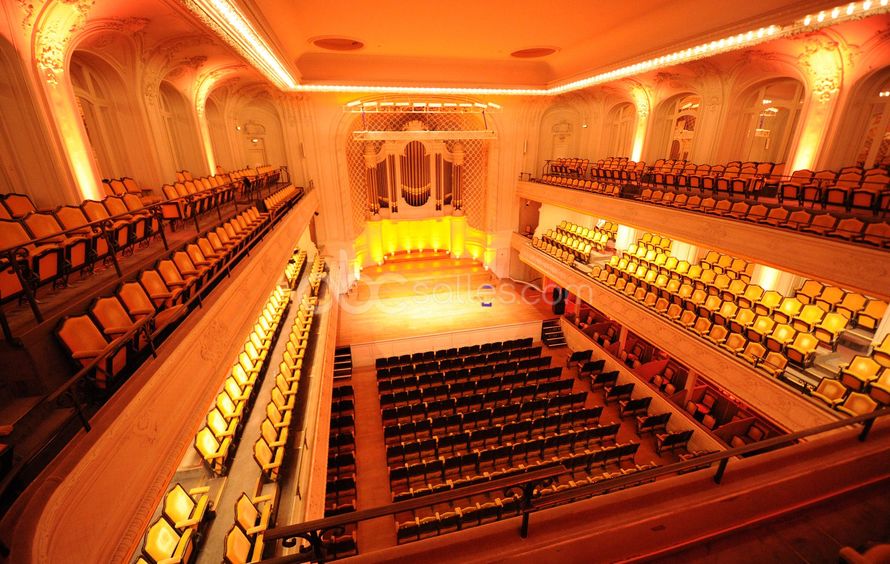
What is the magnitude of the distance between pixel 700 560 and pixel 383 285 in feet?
45.5

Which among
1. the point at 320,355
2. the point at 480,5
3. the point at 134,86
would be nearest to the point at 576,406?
the point at 320,355

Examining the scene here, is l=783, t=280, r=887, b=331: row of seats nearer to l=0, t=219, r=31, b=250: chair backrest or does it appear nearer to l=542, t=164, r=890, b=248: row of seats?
l=542, t=164, r=890, b=248: row of seats

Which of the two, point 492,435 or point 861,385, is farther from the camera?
point 492,435

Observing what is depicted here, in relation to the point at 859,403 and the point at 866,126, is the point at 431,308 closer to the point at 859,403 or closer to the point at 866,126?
the point at 859,403

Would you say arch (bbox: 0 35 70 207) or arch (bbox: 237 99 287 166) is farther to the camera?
arch (bbox: 237 99 287 166)

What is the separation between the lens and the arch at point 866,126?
7363mm

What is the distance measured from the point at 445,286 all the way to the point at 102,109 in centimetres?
1111

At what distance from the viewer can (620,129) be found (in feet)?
46.0

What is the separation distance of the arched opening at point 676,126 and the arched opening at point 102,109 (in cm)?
1438

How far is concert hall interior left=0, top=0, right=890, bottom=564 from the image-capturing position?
2.29 meters

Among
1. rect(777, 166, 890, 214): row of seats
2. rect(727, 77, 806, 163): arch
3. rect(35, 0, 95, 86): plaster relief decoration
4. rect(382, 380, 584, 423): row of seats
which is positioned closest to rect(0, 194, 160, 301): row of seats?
rect(35, 0, 95, 86): plaster relief decoration

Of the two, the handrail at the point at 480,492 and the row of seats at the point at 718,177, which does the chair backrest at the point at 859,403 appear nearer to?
the row of seats at the point at 718,177

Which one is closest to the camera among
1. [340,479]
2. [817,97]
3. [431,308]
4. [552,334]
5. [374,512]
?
[374,512]

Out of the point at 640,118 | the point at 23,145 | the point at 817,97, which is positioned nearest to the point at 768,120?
the point at 817,97
